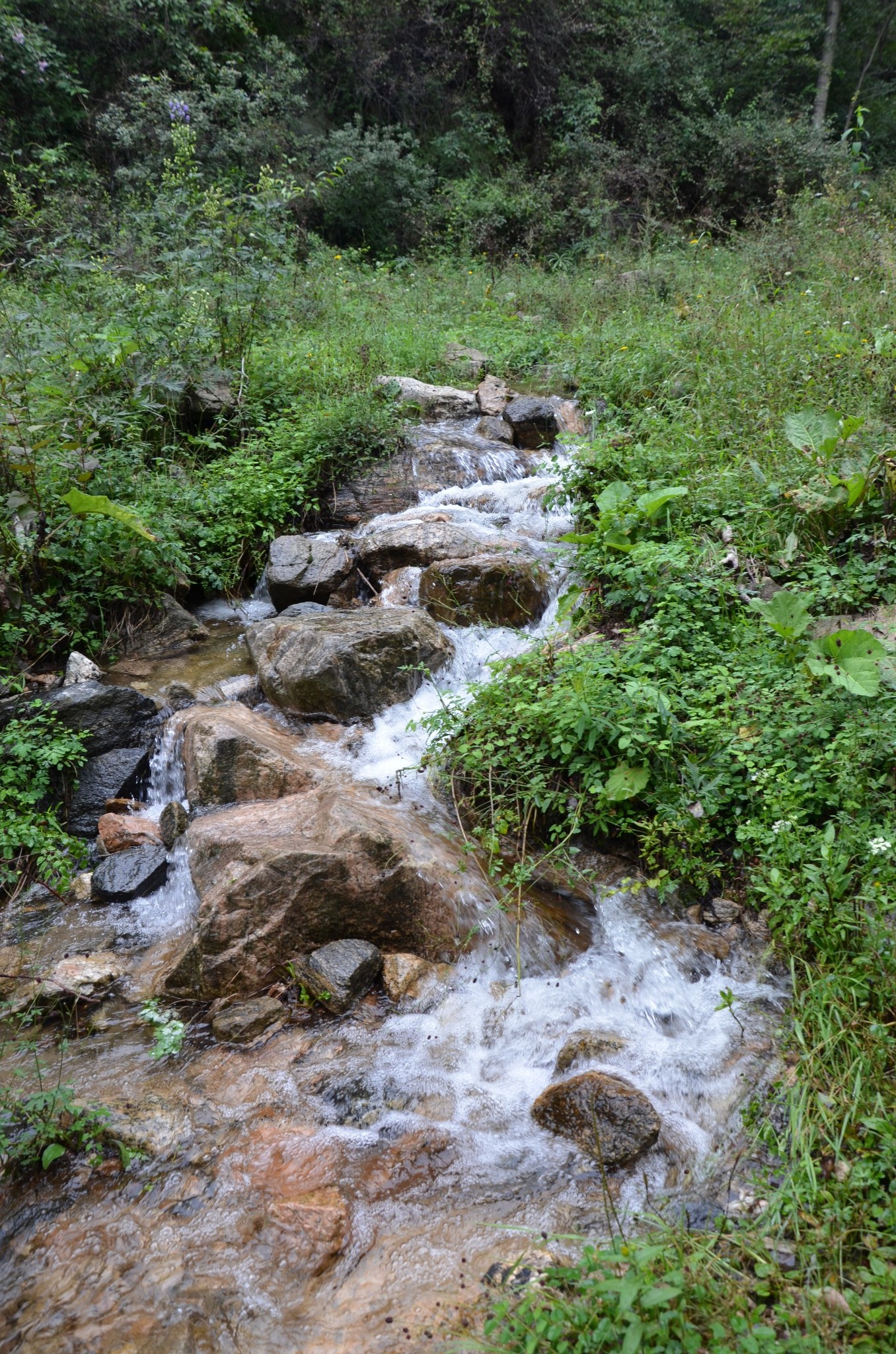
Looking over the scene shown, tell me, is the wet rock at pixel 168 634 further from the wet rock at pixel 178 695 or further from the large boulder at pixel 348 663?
the large boulder at pixel 348 663

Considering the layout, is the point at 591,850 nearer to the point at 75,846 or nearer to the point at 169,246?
the point at 75,846

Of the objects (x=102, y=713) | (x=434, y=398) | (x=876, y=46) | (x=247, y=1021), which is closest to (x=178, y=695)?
(x=102, y=713)

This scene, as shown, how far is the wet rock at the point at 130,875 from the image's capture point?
4195mm

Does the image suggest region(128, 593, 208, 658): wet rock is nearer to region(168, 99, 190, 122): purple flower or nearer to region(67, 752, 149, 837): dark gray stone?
region(67, 752, 149, 837): dark gray stone

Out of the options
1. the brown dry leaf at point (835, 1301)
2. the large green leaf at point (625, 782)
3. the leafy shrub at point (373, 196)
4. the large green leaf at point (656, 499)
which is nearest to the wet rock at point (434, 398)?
the large green leaf at point (656, 499)

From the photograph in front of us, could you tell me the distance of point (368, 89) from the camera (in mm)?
15320

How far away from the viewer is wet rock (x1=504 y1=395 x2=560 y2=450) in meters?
8.56

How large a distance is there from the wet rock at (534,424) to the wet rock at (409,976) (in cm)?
620

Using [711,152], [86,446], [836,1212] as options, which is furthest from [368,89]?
[836,1212]

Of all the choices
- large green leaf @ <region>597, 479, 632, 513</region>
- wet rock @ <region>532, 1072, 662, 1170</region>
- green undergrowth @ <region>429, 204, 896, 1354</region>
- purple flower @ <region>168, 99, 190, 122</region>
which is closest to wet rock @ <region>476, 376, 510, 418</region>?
green undergrowth @ <region>429, 204, 896, 1354</region>

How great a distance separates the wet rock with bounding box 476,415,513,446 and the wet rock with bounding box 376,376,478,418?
388 mm

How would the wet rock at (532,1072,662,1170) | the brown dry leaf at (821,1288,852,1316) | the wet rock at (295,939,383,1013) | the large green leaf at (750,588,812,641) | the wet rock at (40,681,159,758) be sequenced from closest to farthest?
the brown dry leaf at (821,1288,852,1316)
the wet rock at (532,1072,662,1170)
the wet rock at (295,939,383,1013)
the large green leaf at (750,588,812,641)
the wet rock at (40,681,159,758)

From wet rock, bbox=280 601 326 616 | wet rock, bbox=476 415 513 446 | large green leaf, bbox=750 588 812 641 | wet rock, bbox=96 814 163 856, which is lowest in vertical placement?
wet rock, bbox=96 814 163 856

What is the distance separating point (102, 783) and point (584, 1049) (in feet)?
10.3
